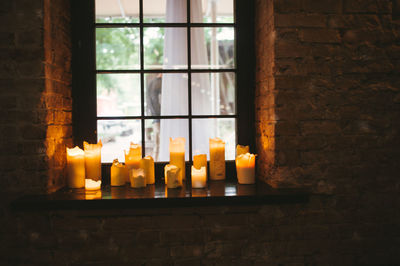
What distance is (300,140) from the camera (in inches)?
69.9

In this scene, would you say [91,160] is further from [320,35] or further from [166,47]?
[320,35]

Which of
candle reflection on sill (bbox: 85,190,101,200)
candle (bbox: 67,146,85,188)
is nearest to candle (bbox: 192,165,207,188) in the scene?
candle reflection on sill (bbox: 85,190,101,200)

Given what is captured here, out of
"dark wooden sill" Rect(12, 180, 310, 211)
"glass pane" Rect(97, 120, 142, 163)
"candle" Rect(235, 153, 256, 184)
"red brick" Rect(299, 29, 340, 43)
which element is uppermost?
"red brick" Rect(299, 29, 340, 43)

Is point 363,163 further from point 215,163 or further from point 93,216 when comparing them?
point 93,216

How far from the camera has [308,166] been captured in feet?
5.82

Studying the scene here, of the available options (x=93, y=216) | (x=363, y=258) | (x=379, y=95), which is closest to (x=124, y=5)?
(x=93, y=216)

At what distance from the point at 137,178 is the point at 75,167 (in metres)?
0.39

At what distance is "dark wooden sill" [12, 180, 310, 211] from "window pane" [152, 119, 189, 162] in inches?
16.4

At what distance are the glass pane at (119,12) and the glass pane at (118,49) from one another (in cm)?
8

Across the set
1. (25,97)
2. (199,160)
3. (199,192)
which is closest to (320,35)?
(199,160)

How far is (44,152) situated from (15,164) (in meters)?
0.17

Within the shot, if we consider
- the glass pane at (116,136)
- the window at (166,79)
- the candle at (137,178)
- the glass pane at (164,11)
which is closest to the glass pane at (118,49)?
the window at (166,79)

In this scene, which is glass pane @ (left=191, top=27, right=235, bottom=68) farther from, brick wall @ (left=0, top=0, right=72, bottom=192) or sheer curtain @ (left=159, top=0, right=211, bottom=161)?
brick wall @ (left=0, top=0, right=72, bottom=192)

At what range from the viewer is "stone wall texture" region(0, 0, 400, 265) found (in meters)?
1.73
